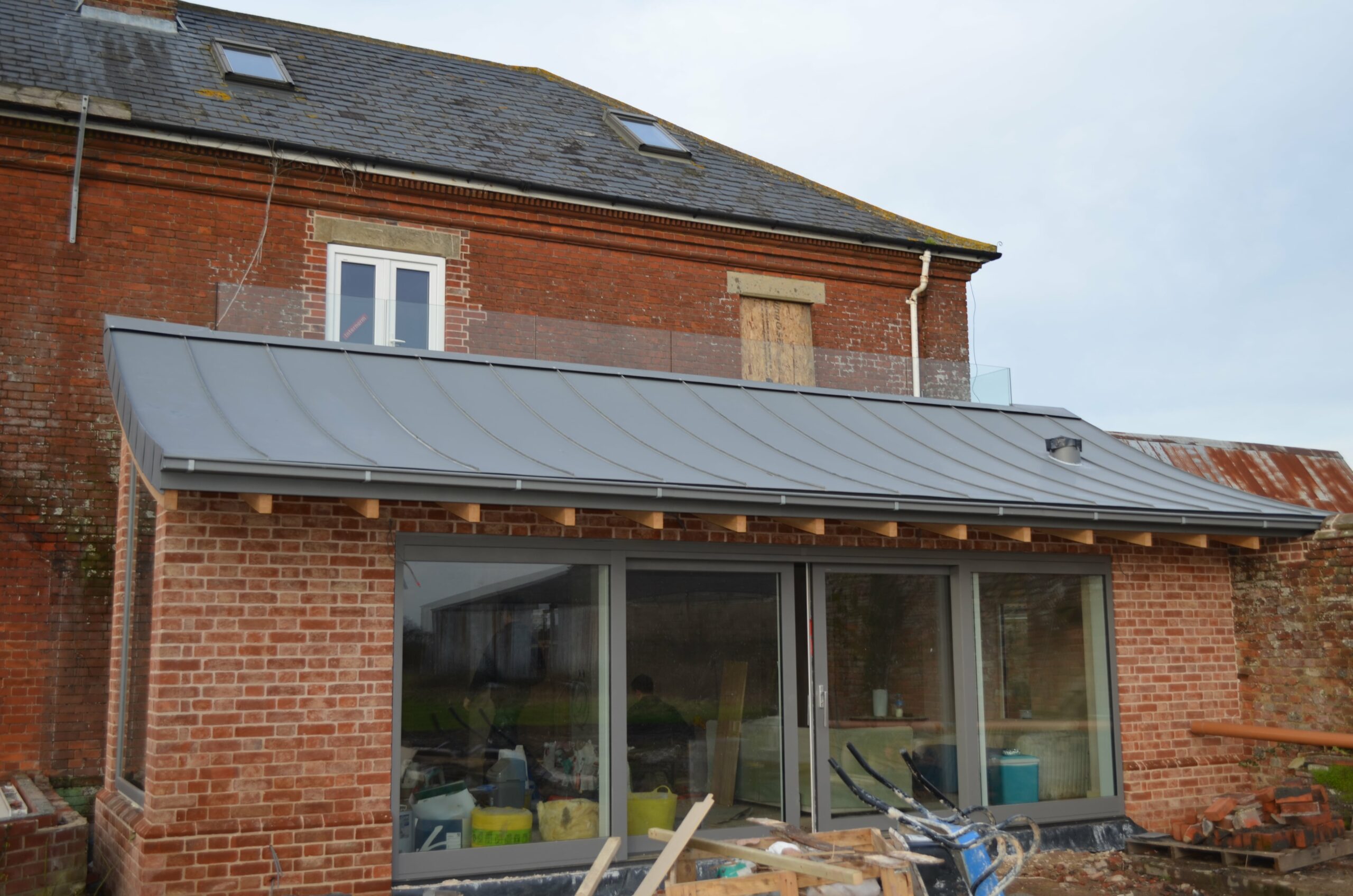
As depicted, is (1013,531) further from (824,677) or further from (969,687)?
(824,677)

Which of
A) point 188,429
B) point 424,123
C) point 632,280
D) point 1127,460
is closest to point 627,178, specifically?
point 632,280

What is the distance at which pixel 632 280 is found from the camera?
13.2 m

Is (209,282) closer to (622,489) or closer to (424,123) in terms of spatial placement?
(424,123)

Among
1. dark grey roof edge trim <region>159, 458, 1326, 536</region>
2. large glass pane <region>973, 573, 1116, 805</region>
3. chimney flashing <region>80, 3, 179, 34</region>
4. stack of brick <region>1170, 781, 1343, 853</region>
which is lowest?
stack of brick <region>1170, 781, 1343, 853</region>

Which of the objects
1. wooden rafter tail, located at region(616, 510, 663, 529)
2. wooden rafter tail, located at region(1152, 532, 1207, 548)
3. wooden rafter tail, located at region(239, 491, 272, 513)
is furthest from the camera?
wooden rafter tail, located at region(1152, 532, 1207, 548)

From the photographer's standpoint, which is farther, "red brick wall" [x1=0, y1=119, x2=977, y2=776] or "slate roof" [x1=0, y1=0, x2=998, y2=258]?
"slate roof" [x1=0, y1=0, x2=998, y2=258]

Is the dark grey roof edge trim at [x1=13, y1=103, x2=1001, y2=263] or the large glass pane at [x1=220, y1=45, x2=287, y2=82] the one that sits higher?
the large glass pane at [x1=220, y1=45, x2=287, y2=82]

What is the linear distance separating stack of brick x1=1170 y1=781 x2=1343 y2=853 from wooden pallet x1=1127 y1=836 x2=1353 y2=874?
7 centimetres

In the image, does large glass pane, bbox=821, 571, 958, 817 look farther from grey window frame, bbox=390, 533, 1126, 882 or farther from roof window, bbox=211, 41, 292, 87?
roof window, bbox=211, 41, 292, 87

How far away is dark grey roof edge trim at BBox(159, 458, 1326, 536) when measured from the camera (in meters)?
6.36

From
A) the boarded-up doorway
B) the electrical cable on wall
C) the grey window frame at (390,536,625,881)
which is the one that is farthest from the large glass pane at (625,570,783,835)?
the electrical cable on wall

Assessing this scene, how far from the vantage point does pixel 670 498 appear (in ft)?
24.8

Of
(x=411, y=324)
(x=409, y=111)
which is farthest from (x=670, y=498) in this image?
(x=409, y=111)

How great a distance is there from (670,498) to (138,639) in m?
3.68
